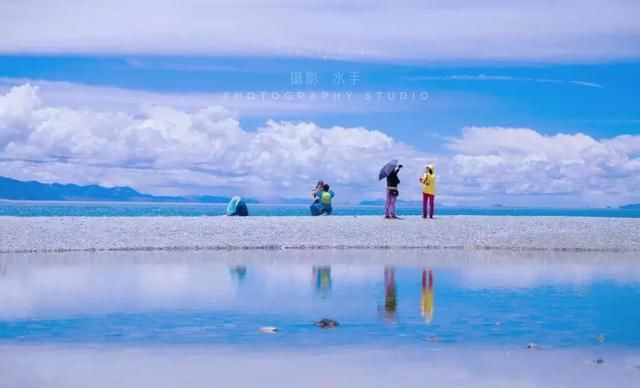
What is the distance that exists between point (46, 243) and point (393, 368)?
13.7 meters

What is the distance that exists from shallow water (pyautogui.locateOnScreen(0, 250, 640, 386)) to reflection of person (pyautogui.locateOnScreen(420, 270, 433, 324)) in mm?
17

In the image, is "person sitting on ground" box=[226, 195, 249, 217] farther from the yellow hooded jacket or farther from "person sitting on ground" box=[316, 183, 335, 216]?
the yellow hooded jacket

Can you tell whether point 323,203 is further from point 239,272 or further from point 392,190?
point 239,272

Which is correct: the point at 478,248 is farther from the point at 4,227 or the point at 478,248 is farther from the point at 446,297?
the point at 4,227

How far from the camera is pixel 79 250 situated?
1886 cm

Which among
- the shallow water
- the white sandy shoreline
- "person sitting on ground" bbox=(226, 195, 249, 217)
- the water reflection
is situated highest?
"person sitting on ground" bbox=(226, 195, 249, 217)

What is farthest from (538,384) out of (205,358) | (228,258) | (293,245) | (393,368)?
(293,245)

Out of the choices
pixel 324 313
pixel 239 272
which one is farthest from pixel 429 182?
pixel 324 313

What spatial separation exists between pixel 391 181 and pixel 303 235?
3503mm

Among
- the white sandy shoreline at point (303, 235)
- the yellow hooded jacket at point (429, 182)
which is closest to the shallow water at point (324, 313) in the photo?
the white sandy shoreline at point (303, 235)

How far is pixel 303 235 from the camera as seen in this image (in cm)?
2067

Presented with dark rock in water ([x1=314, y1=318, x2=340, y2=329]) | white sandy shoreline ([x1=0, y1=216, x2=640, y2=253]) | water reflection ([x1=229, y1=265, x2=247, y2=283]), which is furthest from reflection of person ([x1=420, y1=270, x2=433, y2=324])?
white sandy shoreline ([x1=0, y1=216, x2=640, y2=253])

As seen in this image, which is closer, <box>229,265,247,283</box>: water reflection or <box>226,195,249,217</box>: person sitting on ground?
<box>229,265,247,283</box>: water reflection

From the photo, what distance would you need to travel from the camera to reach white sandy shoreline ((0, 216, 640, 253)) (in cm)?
1955
